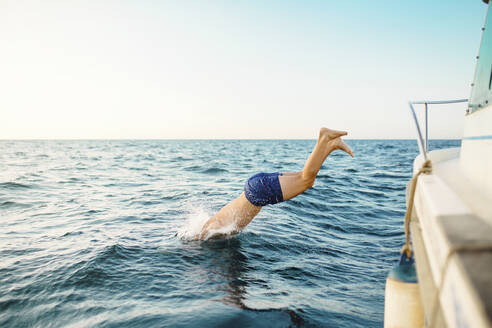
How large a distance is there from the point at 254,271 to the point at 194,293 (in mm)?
895

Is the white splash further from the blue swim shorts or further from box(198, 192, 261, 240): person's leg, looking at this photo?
the blue swim shorts

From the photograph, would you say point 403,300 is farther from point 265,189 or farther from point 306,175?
point 265,189

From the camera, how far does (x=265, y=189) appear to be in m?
4.18

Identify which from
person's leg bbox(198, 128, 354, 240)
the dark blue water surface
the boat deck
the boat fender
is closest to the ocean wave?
the dark blue water surface

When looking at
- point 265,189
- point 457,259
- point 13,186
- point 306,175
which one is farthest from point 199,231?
point 13,186

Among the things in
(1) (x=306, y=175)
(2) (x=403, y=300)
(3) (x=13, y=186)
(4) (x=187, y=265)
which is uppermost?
(1) (x=306, y=175)

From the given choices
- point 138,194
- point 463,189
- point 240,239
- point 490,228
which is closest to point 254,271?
point 240,239

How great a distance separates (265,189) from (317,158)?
31.1 inches

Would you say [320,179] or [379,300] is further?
[320,179]

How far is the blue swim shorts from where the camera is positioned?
4.15 m

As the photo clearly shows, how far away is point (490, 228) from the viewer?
1.12 m

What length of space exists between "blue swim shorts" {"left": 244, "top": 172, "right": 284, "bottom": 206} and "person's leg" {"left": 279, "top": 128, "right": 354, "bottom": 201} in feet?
0.30

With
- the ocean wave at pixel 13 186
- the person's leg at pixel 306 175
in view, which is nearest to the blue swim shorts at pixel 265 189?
the person's leg at pixel 306 175

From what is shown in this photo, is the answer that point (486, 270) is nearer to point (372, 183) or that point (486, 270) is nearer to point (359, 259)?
point (359, 259)
